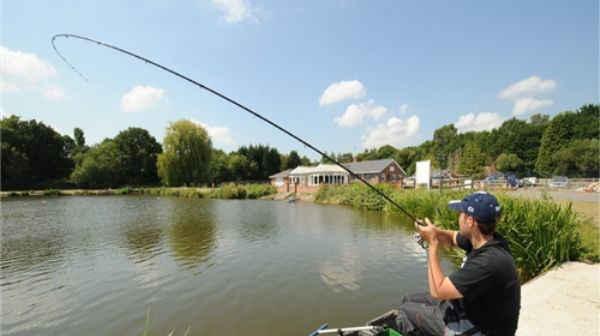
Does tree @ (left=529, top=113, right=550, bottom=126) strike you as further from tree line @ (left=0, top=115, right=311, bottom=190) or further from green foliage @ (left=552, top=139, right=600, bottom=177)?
tree line @ (left=0, top=115, right=311, bottom=190)

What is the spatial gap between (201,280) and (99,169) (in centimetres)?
6456

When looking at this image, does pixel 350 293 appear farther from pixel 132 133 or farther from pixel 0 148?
pixel 132 133

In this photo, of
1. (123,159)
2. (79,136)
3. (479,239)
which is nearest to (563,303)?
(479,239)

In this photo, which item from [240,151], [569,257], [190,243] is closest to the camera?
[569,257]

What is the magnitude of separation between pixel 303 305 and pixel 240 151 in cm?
7117

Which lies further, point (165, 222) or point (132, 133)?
point (132, 133)

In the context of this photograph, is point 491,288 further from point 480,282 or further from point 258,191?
point 258,191

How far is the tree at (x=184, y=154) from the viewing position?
50.1 metres

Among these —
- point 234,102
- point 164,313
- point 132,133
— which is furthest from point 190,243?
point 132,133

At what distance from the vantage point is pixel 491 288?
→ 211 centimetres

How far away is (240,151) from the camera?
75062 millimetres

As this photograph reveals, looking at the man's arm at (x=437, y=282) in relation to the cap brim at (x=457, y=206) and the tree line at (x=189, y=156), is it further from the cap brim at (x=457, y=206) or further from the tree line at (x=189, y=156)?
the tree line at (x=189, y=156)

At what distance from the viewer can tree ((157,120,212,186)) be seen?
1972 inches

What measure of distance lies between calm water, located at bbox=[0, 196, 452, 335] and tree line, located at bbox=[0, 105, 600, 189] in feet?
126
